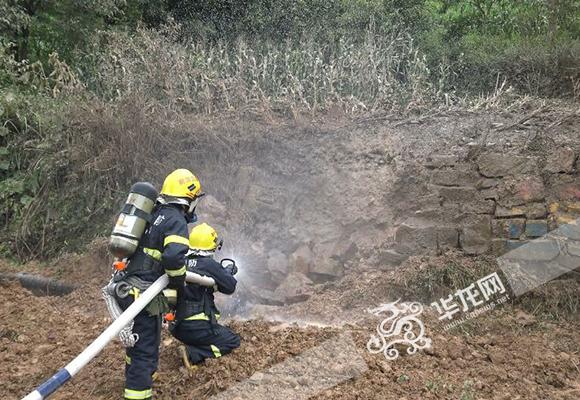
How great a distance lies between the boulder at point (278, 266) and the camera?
256 inches

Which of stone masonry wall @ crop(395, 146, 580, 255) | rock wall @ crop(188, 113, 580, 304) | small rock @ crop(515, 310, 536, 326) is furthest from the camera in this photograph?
rock wall @ crop(188, 113, 580, 304)

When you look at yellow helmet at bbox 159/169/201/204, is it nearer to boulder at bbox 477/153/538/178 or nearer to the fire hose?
the fire hose

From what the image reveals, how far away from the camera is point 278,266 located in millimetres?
6535

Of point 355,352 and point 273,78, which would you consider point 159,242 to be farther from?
point 273,78

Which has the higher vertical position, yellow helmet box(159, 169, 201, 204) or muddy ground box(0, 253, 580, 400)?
yellow helmet box(159, 169, 201, 204)

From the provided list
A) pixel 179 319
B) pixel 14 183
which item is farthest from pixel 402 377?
pixel 14 183

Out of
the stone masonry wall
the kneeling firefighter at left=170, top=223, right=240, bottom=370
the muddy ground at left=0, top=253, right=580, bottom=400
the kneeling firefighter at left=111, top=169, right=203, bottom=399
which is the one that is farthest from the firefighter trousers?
the stone masonry wall

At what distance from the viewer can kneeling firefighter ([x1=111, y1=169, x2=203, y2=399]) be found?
13.8 feet

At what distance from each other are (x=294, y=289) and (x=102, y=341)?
2.64m

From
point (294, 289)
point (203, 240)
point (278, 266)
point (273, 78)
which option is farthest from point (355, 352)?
point (273, 78)

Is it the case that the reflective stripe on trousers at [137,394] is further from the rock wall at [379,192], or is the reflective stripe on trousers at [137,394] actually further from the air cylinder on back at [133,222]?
the rock wall at [379,192]

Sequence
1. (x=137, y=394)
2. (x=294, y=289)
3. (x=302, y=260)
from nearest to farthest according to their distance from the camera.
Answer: (x=137, y=394) → (x=294, y=289) → (x=302, y=260)

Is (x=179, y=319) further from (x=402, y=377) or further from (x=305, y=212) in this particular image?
(x=305, y=212)

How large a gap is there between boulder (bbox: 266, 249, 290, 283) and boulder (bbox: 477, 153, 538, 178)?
2206mm
